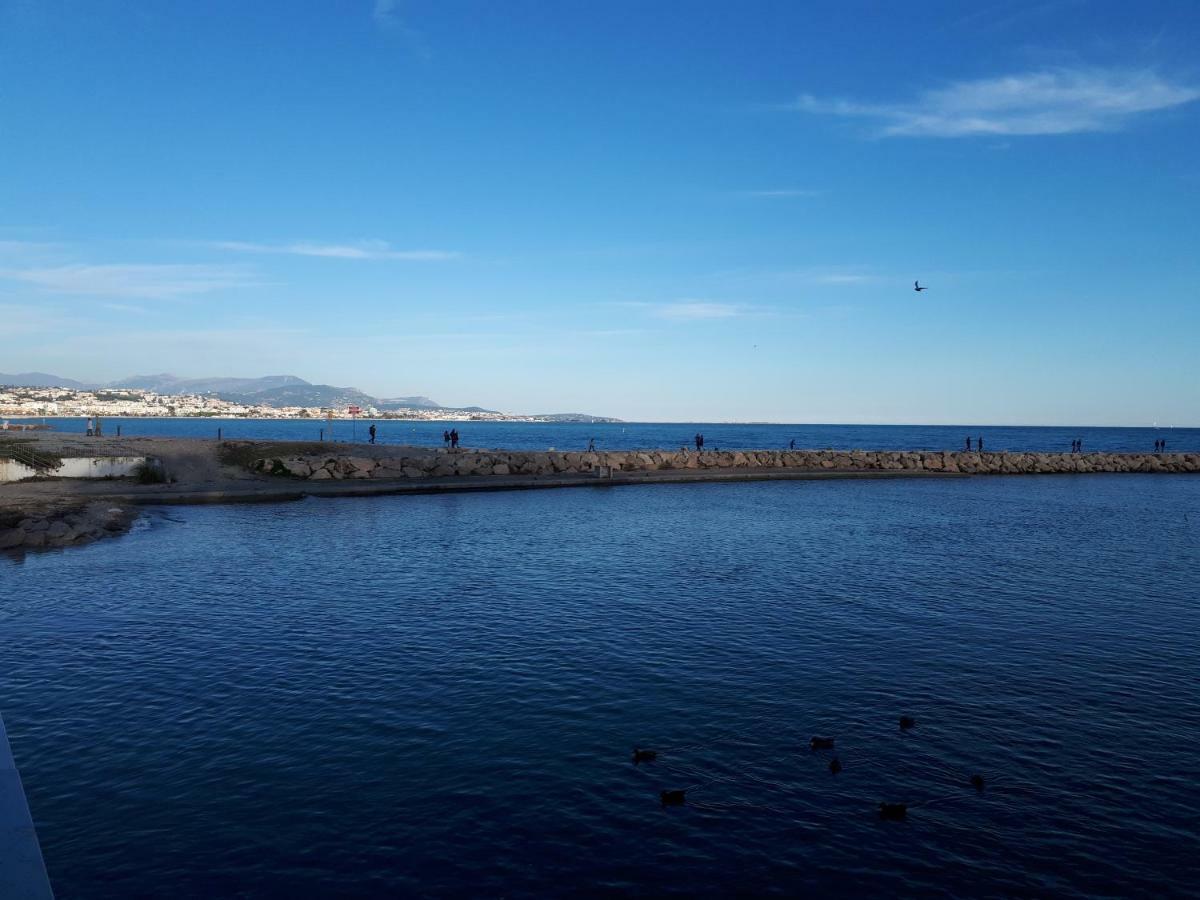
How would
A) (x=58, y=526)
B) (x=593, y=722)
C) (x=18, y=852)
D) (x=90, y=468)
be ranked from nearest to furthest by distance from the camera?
(x=18, y=852) < (x=593, y=722) < (x=58, y=526) < (x=90, y=468)

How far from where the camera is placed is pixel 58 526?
108 feet

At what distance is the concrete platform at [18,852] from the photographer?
777cm

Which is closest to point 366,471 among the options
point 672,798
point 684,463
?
point 684,463

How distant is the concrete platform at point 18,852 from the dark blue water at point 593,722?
3.34 feet

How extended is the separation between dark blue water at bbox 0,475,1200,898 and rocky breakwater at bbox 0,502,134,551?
2485mm

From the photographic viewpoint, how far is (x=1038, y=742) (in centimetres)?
1380

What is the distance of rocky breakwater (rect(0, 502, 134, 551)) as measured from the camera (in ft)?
104

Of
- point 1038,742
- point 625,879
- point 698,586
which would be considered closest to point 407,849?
point 625,879

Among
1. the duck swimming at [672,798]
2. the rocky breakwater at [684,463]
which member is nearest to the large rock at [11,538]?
the rocky breakwater at [684,463]

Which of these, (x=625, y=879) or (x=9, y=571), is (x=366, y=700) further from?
(x=9, y=571)

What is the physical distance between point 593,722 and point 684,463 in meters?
62.0

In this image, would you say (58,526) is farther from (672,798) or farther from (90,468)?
(672,798)

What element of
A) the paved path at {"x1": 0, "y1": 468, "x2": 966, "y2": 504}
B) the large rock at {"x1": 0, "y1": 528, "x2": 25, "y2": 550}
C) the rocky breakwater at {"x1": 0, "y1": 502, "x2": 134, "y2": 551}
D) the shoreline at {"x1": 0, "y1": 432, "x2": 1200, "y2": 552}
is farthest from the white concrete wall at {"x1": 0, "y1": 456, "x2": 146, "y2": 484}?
the large rock at {"x1": 0, "y1": 528, "x2": 25, "y2": 550}

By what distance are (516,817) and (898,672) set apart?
10.2 meters
